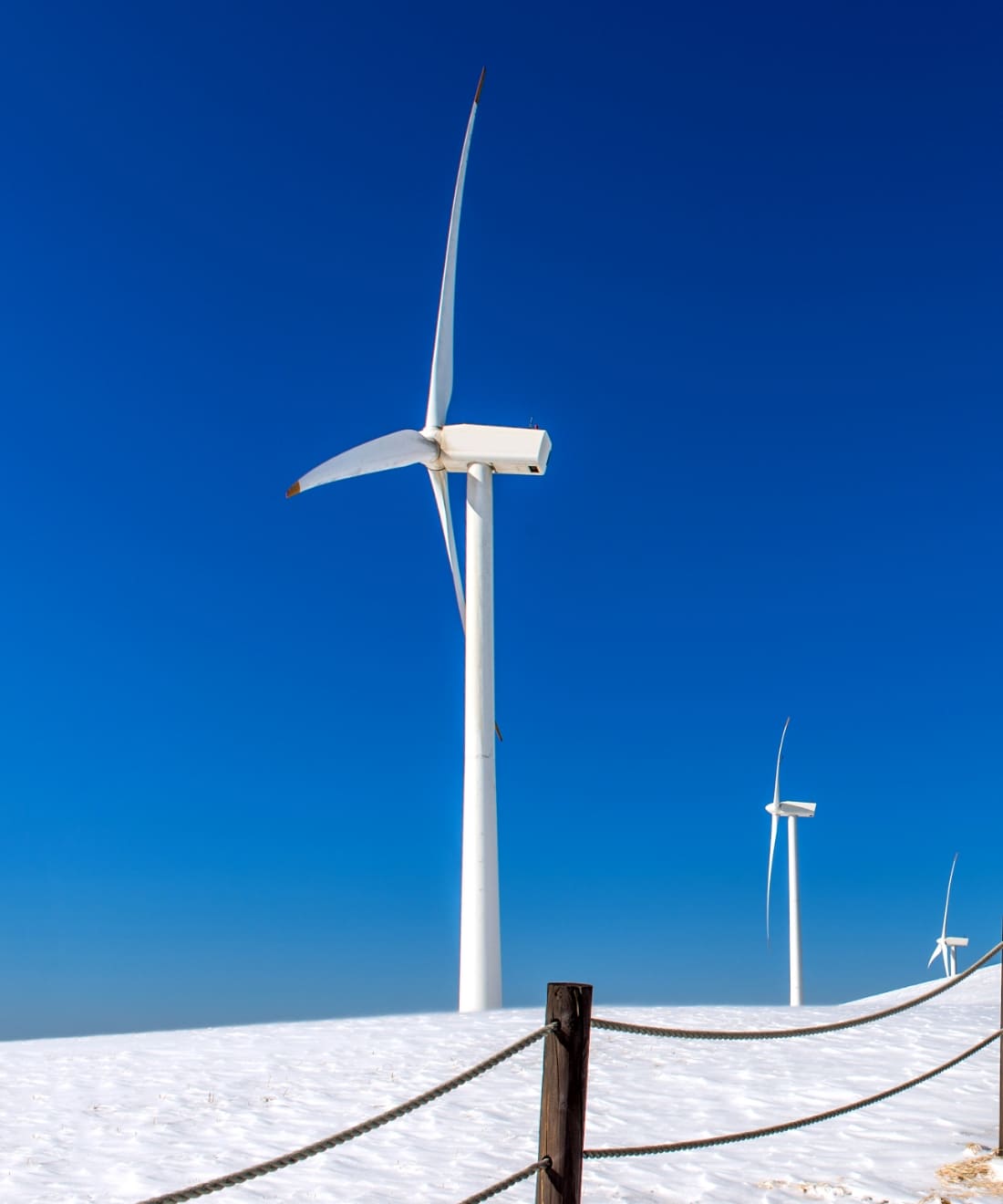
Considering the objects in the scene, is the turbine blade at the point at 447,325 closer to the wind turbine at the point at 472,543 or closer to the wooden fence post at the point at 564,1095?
the wind turbine at the point at 472,543

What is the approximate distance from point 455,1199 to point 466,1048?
6.68 metres

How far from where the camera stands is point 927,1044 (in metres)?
15.6

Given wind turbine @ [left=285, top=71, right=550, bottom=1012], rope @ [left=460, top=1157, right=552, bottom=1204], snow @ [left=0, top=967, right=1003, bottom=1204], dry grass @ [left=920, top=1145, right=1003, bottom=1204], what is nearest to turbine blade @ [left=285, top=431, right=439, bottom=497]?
wind turbine @ [left=285, top=71, right=550, bottom=1012]

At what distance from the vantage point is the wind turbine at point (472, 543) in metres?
22.0

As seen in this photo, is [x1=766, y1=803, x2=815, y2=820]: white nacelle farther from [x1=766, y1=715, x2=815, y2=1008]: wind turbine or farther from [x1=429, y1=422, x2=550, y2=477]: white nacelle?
[x1=429, y1=422, x2=550, y2=477]: white nacelle

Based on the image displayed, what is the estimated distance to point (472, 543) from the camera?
80.8 feet

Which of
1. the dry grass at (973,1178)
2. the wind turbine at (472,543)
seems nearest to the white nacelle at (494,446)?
the wind turbine at (472,543)

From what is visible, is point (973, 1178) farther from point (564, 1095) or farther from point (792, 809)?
point (792, 809)

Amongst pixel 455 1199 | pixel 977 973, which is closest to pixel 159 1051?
pixel 455 1199

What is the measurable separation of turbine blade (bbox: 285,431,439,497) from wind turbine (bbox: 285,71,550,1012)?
0.07 ft

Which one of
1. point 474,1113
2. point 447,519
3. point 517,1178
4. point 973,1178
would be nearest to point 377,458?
point 447,519

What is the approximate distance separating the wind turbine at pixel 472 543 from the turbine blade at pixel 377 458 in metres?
0.02

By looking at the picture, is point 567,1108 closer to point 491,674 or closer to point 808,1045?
point 808,1045

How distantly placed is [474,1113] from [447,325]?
19.1 m
